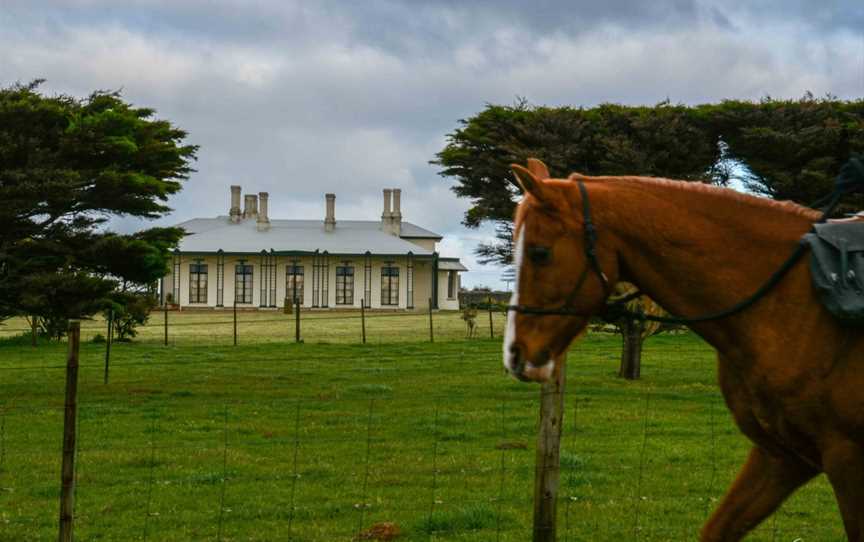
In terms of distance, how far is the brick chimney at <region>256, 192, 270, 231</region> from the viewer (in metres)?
68.7

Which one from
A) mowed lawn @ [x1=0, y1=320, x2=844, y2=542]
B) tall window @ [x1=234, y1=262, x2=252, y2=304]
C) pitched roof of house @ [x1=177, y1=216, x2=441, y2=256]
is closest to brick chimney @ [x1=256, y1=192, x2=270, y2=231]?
pitched roof of house @ [x1=177, y1=216, x2=441, y2=256]

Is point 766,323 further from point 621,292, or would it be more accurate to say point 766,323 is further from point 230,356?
point 230,356

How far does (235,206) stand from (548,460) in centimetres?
6904

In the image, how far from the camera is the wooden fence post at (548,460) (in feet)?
23.5

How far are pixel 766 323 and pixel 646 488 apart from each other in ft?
22.8

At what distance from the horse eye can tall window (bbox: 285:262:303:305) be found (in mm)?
59052

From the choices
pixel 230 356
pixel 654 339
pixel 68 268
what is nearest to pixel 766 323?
pixel 68 268

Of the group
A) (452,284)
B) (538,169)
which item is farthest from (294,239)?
(538,169)

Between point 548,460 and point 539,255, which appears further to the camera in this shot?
point 548,460

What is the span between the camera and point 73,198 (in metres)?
19.4

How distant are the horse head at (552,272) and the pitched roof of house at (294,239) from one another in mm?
57295

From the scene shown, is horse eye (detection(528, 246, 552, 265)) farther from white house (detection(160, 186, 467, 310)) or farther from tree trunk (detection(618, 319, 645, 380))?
white house (detection(160, 186, 467, 310))

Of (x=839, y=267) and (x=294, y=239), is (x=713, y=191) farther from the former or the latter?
(x=294, y=239)

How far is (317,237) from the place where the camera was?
67.0 meters
